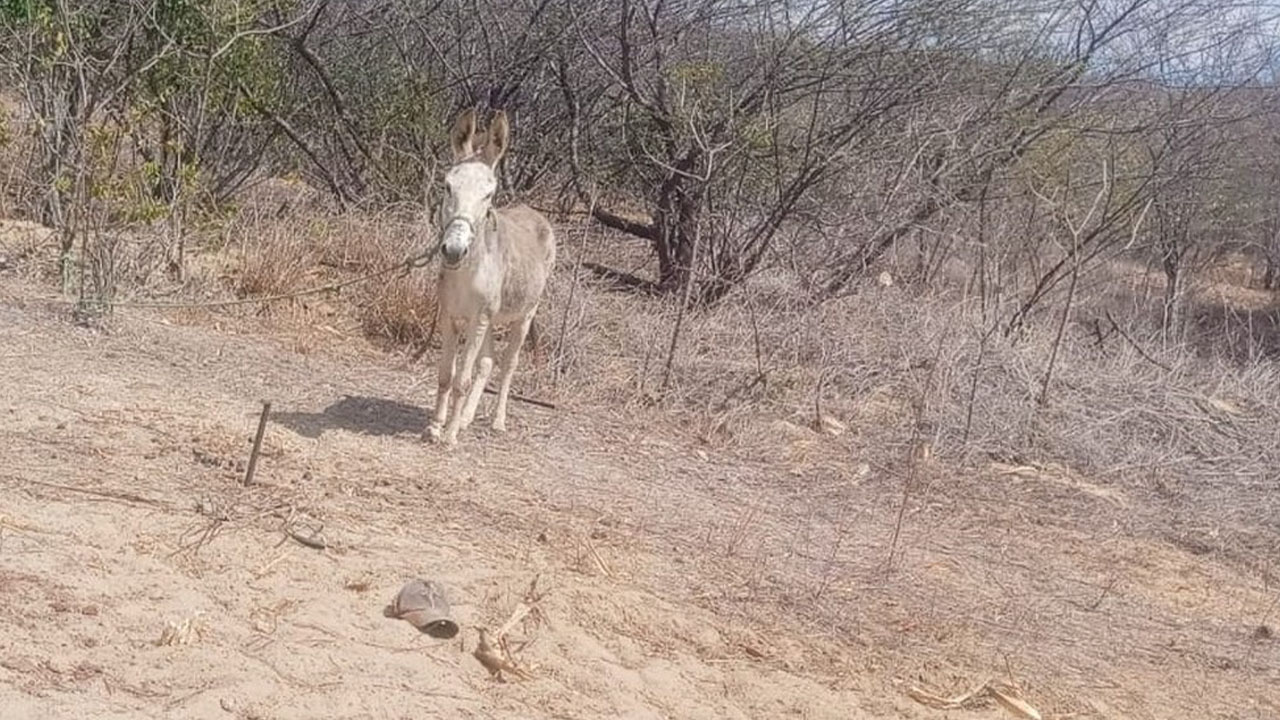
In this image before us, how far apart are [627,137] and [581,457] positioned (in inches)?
215

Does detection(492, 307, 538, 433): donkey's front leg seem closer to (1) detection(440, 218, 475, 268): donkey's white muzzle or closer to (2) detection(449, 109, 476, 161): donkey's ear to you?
(2) detection(449, 109, 476, 161): donkey's ear

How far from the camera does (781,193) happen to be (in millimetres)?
11367

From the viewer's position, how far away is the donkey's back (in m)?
7.29

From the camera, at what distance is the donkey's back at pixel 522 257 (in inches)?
287

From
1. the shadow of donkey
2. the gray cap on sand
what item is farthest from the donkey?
the gray cap on sand

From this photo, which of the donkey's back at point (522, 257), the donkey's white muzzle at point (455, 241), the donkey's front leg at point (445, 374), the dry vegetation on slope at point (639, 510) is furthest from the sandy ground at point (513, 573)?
the donkey's white muzzle at point (455, 241)

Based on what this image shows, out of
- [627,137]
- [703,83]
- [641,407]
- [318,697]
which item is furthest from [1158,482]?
[318,697]

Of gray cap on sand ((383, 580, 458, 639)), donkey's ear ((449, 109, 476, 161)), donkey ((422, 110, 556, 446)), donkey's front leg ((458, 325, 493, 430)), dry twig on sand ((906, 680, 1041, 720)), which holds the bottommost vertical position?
dry twig on sand ((906, 680, 1041, 720))

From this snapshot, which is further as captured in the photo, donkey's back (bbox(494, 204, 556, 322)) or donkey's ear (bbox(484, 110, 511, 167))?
donkey's back (bbox(494, 204, 556, 322))

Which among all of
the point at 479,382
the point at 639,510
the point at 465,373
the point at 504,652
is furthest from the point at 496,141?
the point at 504,652

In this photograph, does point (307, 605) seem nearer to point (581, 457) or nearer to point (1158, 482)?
point (581, 457)

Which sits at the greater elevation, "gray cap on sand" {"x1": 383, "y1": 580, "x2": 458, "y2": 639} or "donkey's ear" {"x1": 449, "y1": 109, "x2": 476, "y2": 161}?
"donkey's ear" {"x1": 449, "y1": 109, "x2": 476, "y2": 161}

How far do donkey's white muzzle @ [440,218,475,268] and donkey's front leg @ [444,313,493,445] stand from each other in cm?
79

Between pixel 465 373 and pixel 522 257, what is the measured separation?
82cm
